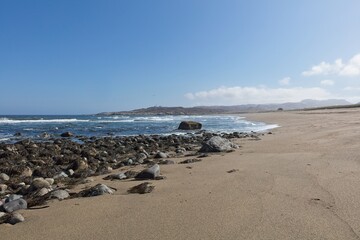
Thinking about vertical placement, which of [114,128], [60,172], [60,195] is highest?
[60,195]

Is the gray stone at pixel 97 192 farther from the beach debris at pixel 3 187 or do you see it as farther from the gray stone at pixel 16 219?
the beach debris at pixel 3 187

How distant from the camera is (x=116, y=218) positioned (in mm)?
4434

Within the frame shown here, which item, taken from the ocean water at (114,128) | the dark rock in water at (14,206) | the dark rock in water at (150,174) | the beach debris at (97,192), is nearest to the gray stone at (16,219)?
the dark rock in water at (14,206)

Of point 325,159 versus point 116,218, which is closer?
point 116,218

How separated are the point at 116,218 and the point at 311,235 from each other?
2337 mm

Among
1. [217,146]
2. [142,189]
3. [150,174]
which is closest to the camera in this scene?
[142,189]

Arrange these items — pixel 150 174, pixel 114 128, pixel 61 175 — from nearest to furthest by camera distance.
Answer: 1. pixel 150 174
2. pixel 61 175
3. pixel 114 128

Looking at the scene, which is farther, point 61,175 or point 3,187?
point 61,175

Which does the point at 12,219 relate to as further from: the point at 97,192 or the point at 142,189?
the point at 142,189

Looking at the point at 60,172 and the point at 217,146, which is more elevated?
the point at 217,146

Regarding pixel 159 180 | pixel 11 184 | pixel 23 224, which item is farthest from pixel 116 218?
pixel 11 184

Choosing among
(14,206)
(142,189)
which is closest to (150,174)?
(142,189)

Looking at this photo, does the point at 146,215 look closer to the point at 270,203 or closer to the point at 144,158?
the point at 270,203

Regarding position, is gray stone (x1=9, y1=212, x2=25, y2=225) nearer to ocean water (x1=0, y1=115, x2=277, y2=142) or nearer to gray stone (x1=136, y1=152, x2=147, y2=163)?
gray stone (x1=136, y1=152, x2=147, y2=163)
